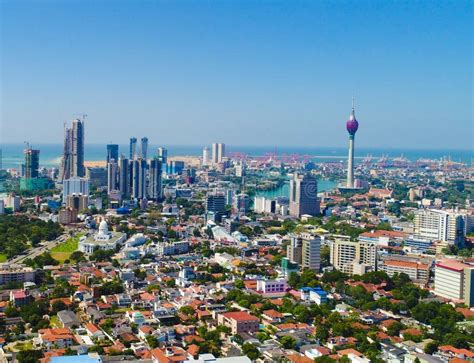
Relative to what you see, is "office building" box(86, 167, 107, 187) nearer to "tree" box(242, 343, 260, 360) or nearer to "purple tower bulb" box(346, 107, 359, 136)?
"purple tower bulb" box(346, 107, 359, 136)

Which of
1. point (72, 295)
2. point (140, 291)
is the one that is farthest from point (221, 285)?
point (72, 295)

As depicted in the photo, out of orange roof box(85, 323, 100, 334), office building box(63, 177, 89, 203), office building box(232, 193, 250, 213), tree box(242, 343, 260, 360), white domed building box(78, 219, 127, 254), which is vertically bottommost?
orange roof box(85, 323, 100, 334)

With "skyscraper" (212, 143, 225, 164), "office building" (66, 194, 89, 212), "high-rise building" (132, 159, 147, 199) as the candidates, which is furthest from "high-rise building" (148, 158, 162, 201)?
"skyscraper" (212, 143, 225, 164)

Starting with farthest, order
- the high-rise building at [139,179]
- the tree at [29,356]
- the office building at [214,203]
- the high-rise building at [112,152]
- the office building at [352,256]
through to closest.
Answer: the high-rise building at [112,152], the high-rise building at [139,179], the office building at [214,203], the office building at [352,256], the tree at [29,356]

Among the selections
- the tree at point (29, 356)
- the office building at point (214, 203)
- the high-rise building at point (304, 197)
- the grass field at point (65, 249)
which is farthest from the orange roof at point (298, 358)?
the high-rise building at point (304, 197)

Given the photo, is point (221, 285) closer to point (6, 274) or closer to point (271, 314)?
point (271, 314)

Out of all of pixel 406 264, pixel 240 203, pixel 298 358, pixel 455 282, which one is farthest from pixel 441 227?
pixel 298 358

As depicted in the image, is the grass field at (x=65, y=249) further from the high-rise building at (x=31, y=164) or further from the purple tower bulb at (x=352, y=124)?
the purple tower bulb at (x=352, y=124)
